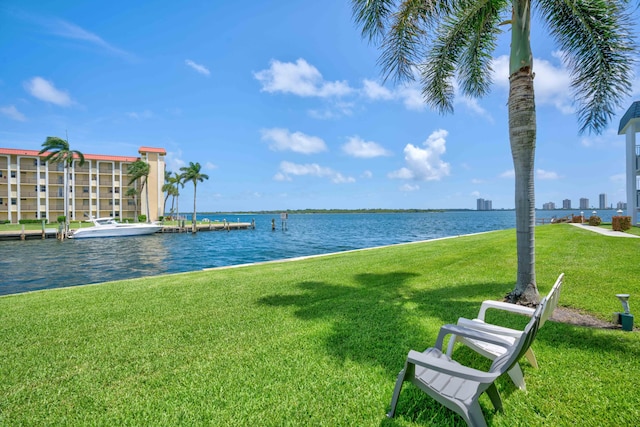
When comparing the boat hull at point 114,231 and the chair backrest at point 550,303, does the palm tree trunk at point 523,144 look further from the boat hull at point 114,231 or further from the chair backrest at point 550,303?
the boat hull at point 114,231

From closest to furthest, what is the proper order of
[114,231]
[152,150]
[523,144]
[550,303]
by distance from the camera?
[550,303]
[523,144]
[114,231]
[152,150]

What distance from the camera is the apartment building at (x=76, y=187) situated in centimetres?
5153

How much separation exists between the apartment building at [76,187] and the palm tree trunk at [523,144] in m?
64.0

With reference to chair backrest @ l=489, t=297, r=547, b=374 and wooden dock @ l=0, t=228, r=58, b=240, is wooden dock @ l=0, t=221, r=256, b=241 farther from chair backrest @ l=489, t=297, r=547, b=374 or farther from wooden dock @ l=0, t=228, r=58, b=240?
chair backrest @ l=489, t=297, r=547, b=374

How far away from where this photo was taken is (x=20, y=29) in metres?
14.2

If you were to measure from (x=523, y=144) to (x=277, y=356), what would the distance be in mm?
5182

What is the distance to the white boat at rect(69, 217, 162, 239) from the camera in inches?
1419

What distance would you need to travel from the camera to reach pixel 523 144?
531 centimetres

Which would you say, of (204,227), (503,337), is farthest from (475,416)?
(204,227)

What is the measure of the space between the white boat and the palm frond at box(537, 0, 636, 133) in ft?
144

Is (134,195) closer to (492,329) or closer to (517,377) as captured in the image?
(492,329)

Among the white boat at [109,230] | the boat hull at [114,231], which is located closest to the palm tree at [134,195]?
the white boat at [109,230]

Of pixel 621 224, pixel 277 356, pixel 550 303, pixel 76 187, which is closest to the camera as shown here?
Result: pixel 550 303

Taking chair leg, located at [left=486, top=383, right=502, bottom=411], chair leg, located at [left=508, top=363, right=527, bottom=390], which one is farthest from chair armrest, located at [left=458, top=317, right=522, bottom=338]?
chair leg, located at [left=486, top=383, right=502, bottom=411]
